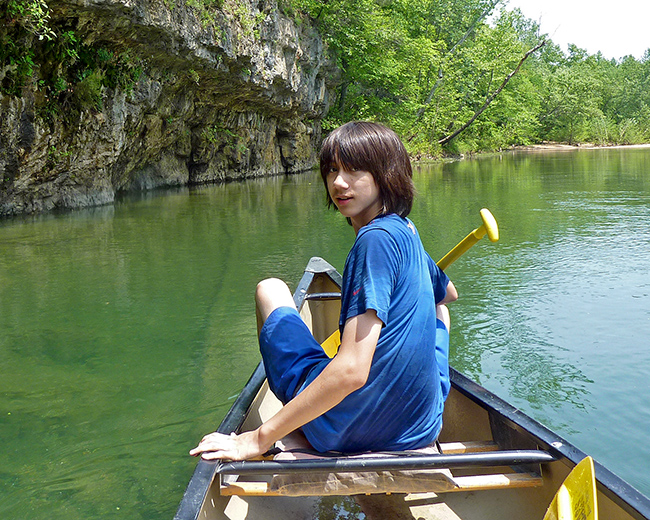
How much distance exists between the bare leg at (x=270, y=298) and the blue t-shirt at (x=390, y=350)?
33cm

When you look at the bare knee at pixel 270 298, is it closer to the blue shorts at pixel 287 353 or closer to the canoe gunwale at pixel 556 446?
the blue shorts at pixel 287 353

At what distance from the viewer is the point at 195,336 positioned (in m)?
4.35

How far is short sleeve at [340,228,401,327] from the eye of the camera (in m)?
1.44

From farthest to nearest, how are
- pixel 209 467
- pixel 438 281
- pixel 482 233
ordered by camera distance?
pixel 482 233 → pixel 438 281 → pixel 209 467

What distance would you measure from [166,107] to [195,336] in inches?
421

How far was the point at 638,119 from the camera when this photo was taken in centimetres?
4472

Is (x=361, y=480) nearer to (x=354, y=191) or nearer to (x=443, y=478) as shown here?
(x=443, y=478)

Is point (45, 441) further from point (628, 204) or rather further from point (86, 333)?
point (628, 204)

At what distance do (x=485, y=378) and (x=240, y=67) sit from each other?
11.4 m

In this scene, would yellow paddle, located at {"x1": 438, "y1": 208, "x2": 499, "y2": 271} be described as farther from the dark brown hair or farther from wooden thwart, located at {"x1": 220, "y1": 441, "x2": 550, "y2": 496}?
wooden thwart, located at {"x1": 220, "y1": 441, "x2": 550, "y2": 496}

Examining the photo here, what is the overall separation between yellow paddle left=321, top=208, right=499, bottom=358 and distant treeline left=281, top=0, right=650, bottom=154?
14093mm

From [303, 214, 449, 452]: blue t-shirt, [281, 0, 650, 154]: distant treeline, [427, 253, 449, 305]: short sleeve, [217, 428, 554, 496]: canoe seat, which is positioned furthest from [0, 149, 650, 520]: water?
[281, 0, 650, 154]: distant treeline

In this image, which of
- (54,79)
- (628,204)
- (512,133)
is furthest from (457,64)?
(54,79)

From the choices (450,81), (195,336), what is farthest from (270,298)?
(450,81)
